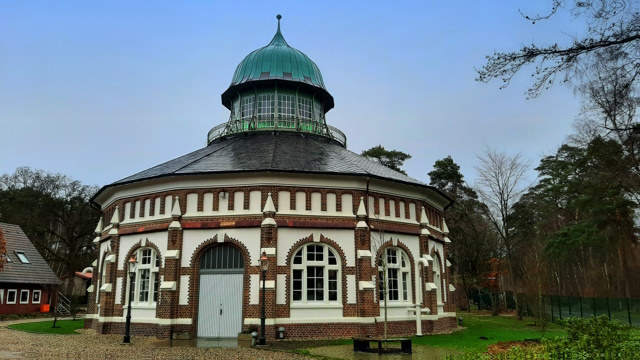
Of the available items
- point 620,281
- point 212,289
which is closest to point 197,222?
point 212,289

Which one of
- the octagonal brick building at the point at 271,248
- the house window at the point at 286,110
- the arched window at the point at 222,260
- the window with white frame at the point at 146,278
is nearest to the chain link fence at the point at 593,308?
the octagonal brick building at the point at 271,248

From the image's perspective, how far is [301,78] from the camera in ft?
99.2

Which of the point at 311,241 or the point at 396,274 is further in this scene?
the point at 396,274

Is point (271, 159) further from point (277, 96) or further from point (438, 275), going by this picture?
point (438, 275)

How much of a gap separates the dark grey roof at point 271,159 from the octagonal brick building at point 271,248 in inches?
4.4

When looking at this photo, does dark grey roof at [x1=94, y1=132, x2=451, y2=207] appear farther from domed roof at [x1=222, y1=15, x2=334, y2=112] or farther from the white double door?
the white double door

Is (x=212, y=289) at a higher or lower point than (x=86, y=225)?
lower

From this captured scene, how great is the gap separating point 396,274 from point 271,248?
253 inches

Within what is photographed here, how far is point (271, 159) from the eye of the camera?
22.6 meters

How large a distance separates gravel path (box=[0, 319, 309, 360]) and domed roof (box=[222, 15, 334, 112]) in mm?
16498

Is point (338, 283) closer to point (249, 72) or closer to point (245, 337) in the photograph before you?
point (245, 337)

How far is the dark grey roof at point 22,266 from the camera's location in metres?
37.2

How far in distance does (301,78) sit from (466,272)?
1096 inches

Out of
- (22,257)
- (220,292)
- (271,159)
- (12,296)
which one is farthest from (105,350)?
(22,257)
